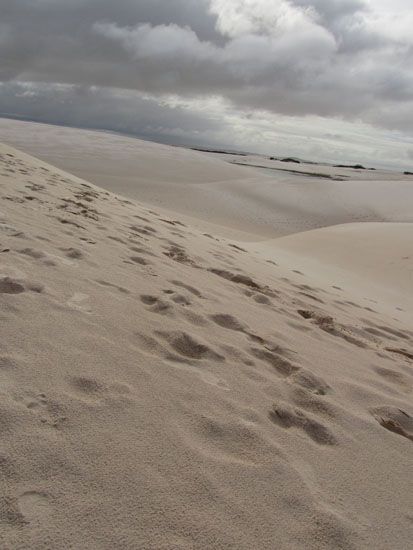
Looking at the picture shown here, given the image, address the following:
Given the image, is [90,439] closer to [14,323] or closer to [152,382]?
[152,382]

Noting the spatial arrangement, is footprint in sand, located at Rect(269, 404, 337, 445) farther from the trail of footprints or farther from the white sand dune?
the white sand dune

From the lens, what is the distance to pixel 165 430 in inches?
83.1

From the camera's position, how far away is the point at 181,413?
227 centimetres

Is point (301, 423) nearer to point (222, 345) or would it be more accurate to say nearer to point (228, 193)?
point (222, 345)

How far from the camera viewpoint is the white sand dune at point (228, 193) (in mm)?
17234

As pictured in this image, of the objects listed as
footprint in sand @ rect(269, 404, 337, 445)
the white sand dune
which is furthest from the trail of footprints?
the white sand dune

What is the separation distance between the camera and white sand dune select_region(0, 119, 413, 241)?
1723cm

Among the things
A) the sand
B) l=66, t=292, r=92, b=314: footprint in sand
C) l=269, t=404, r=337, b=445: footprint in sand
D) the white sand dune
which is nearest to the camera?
the sand

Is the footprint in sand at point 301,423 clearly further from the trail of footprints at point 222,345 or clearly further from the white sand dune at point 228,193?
the white sand dune at point 228,193

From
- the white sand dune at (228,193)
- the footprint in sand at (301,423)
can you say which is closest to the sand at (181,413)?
the footprint in sand at (301,423)

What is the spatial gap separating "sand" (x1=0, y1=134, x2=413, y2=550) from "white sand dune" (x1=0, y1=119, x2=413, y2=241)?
9718 millimetres

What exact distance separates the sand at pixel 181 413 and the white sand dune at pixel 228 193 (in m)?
9.72

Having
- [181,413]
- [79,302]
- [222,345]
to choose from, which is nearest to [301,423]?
[181,413]

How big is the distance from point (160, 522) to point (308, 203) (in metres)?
20.1
